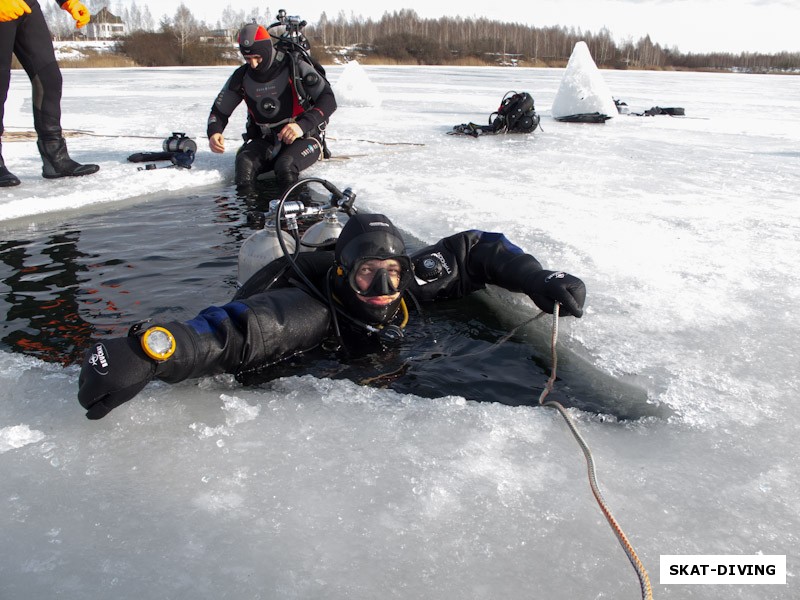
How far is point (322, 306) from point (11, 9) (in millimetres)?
3885

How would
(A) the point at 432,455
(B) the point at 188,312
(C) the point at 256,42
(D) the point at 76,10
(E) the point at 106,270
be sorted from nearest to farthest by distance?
(A) the point at 432,455 < (B) the point at 188,312 < (E) the point at 106,270 < (D) the point at 76,10 < (C) the point at 256,42

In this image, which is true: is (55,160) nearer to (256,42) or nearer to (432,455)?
(256,42)

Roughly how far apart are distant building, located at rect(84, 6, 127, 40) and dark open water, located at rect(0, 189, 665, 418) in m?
79.9

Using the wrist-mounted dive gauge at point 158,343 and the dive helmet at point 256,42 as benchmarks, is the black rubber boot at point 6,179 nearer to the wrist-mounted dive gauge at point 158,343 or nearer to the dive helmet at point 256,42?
the dive helmet at point 256,42

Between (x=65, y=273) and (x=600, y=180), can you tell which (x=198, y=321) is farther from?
(x=600, y=180)

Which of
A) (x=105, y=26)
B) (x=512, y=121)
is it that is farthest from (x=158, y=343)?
(x=105, y=26)

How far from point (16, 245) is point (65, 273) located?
0.75 metres

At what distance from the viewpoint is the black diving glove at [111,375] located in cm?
195

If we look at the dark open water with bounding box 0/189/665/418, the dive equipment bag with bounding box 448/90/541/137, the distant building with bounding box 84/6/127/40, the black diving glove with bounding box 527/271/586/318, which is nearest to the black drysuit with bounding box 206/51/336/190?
the dark open water with bounding box 0/189/665/418

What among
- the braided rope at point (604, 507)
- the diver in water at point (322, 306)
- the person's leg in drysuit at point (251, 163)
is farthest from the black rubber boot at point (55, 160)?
the braided rope at point (604, 507)

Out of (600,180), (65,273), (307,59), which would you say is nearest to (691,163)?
(600,180)

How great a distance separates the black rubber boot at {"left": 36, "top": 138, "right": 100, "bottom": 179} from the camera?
5.45 m

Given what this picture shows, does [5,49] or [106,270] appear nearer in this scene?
[106,270]

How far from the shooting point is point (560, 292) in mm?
2662
